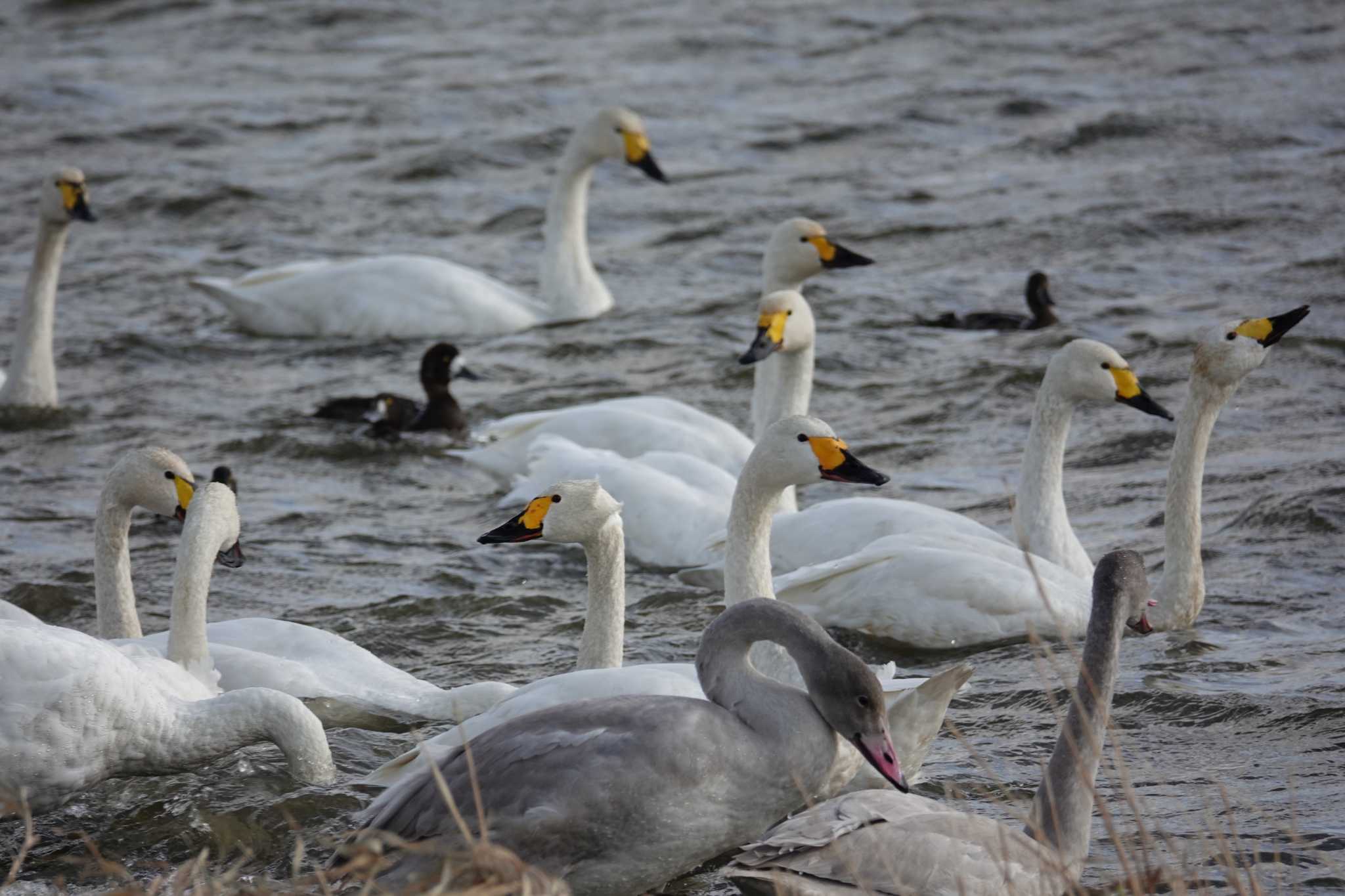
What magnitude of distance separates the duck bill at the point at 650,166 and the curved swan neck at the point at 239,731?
8.09 metres

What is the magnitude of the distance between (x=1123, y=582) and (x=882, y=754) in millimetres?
819

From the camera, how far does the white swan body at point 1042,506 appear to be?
8.11 m

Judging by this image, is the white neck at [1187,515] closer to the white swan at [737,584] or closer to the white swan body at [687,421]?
the white swan at [737,584]

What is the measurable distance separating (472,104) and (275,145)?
2162mm

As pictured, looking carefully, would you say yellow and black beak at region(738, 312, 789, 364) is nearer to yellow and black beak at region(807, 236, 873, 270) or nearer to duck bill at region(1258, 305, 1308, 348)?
yellow and black beak at region(807, 236, 873, 270)

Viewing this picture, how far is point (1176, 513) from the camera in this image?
302 inches

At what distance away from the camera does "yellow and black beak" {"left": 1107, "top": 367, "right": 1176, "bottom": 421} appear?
8133 millimetres

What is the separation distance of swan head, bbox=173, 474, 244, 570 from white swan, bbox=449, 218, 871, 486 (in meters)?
2.78

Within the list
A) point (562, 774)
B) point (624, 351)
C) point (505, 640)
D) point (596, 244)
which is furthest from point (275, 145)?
point (562, 774)

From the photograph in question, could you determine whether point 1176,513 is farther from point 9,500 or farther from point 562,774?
point 9,500

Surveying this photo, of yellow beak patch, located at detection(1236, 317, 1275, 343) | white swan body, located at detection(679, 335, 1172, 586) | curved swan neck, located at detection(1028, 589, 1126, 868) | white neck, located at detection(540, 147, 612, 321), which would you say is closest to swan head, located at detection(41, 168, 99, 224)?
white neck, located at detection(540, 147, 612, 321)

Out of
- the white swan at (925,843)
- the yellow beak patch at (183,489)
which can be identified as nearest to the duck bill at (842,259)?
the yellow beak patch at (183,489)

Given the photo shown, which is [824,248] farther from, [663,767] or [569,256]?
[663,767]

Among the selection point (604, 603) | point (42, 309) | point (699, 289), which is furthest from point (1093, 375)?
point (42, 309)
